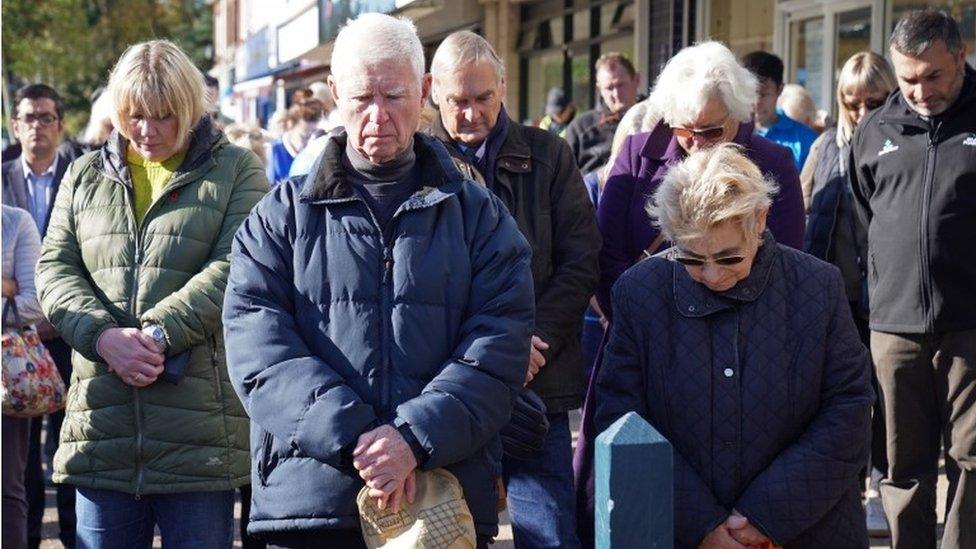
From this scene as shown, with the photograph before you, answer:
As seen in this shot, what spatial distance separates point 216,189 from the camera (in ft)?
14.9

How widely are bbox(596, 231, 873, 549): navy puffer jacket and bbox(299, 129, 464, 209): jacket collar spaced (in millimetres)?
700

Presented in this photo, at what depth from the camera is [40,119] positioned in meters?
7.94

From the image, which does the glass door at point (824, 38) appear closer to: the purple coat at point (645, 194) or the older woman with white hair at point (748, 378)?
the purple coat at point (645, 194)

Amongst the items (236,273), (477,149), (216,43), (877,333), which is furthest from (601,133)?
(216,43)

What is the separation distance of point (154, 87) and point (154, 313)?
663 mm

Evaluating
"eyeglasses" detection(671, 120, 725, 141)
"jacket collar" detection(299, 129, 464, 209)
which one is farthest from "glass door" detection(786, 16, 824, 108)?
"jacket collar" detection(299, 129, 464, 209)

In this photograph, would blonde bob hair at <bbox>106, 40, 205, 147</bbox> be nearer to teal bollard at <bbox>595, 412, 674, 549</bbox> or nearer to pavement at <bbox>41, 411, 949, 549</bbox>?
teal bollard at <bbox>595, 412, 674, 549</bbox>

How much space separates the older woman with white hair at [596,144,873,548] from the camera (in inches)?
152

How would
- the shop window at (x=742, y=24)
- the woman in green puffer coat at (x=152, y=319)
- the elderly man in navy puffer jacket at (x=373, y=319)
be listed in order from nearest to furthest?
the elderly man in navy puffer jacket at (x=373, y=319) → the woman in green puffer coat at (x=152, y=319) → the shop window at (x=742, y=24)

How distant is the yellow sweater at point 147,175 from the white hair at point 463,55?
0.86 meters

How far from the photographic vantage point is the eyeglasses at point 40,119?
794 cm

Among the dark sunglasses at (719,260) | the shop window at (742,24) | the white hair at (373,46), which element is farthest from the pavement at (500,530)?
the shop window at (742,24)

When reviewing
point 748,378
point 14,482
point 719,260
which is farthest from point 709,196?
point 14,482

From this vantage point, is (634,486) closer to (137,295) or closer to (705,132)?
(137,295)
